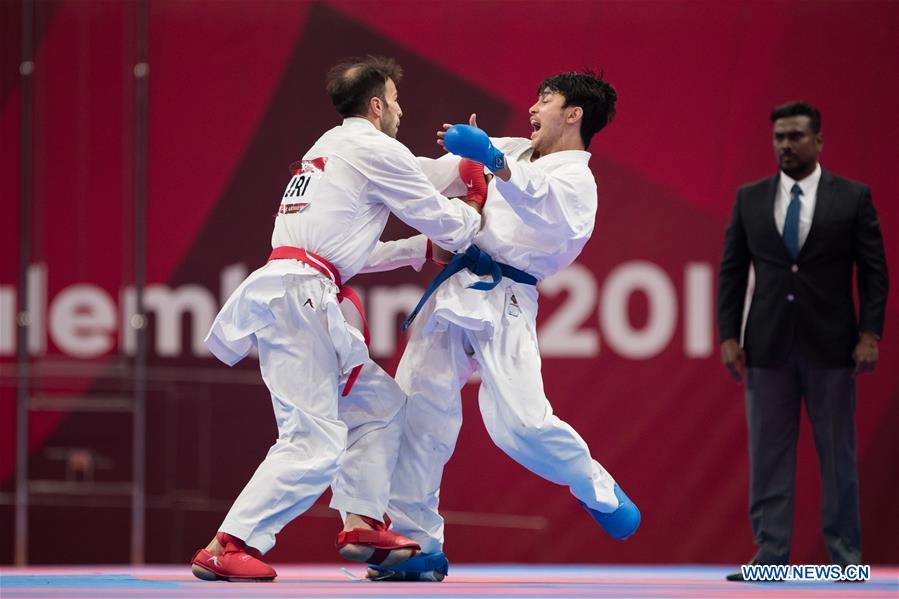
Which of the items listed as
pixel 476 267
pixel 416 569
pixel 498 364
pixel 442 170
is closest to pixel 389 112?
pixel 442 170

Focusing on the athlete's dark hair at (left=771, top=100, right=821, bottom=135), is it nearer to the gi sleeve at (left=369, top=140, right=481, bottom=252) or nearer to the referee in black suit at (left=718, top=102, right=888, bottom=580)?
the referee in black suit at (left=718, top=102, right=888, bottom=580)

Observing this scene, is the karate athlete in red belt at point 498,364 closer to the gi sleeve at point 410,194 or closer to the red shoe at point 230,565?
the gi sleeve at point 410,194

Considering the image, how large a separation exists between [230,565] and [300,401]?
55 cm

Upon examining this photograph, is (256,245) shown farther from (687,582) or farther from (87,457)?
(687,582)

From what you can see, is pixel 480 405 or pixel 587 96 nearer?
pixel 480 405

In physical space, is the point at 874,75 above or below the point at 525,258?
above

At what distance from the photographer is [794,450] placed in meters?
4.99

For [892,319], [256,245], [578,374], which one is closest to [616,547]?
[578,374]

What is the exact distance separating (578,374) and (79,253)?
2.85m

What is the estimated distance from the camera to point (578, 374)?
6.70 metres

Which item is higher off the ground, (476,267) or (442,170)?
(442,170)

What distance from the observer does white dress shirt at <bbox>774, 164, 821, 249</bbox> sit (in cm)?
504

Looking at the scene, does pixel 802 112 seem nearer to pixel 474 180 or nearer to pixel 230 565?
pixel 474 180

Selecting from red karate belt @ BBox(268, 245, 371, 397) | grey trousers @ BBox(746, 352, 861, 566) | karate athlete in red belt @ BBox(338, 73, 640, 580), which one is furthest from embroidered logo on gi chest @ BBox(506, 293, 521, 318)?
grey trousers @ BBox(746, 352, 861, 566)
